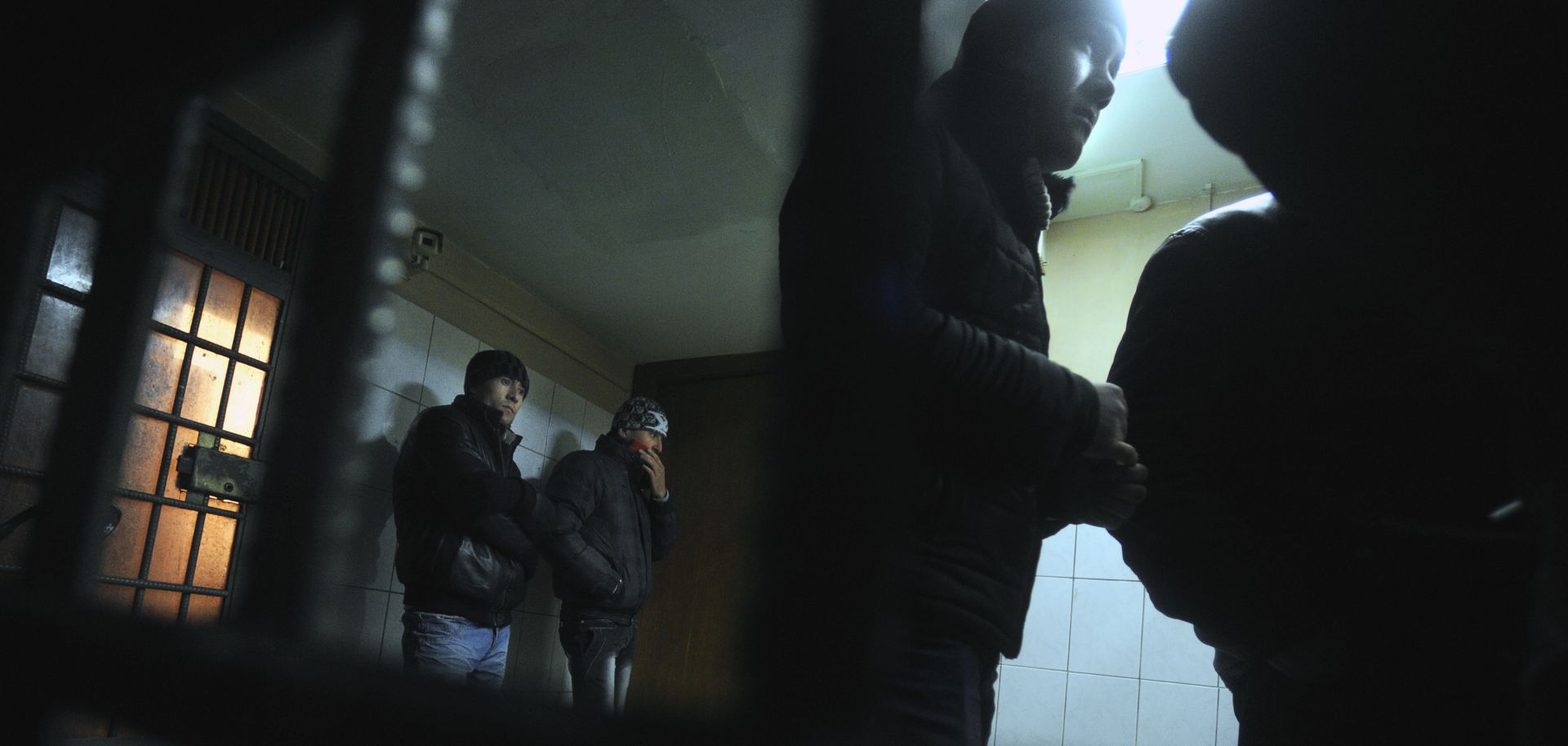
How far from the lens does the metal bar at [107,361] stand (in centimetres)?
45

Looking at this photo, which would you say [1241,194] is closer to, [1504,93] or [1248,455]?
[1248,455]

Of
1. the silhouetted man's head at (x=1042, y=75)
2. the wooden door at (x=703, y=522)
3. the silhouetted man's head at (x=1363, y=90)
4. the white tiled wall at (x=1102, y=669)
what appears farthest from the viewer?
the wooden door at (x=703, y=522)

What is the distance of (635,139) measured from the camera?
289cm

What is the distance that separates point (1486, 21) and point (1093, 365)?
3.11m

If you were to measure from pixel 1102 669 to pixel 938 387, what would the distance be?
8.75ft

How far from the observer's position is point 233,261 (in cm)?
276

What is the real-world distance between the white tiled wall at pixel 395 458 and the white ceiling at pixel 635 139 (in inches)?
15.5

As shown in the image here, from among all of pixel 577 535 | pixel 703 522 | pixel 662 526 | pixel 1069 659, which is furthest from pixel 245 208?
pixel 1069 659

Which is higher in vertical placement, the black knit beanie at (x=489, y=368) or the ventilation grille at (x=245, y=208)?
the ventilation grille at (x=245, y=208)

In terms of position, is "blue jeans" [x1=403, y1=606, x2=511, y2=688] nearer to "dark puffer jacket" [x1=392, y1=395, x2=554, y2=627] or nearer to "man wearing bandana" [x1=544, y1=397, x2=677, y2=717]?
"dark puffer jacket" [x1=392, y1=395, x2=554, y2=627]

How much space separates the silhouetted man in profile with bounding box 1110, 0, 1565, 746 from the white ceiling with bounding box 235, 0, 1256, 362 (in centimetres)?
128

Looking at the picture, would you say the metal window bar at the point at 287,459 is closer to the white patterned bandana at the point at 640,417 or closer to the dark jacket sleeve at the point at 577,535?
the dark jacket sleeve at the point at 577,535

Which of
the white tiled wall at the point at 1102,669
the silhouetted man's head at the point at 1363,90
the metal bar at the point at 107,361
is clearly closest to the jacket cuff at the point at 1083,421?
the silhouetted man's head at the point at 1363,90

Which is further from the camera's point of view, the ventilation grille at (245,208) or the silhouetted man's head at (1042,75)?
the ventilation grille at (245,208)
